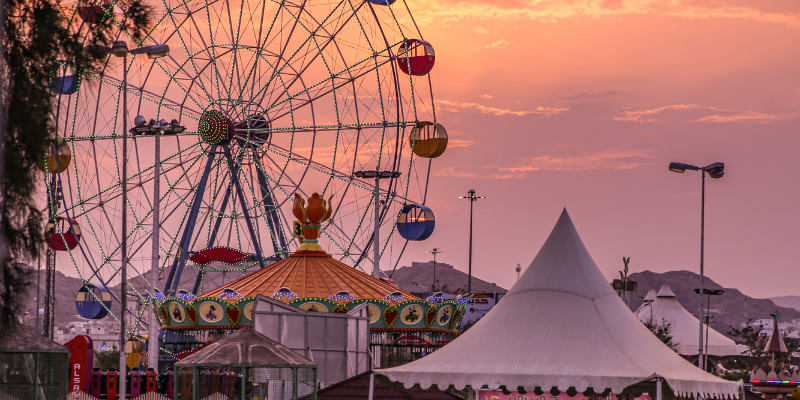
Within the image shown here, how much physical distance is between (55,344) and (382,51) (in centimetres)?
2200

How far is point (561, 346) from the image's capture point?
16.1 m

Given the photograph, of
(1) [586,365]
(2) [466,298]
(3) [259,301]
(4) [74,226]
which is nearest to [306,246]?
(2) [466,298]

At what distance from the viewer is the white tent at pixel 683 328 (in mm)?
53188

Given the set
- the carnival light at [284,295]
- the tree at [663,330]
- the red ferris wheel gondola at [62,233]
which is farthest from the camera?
the tree at [663,330]

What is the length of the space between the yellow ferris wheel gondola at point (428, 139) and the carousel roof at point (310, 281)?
6240mm

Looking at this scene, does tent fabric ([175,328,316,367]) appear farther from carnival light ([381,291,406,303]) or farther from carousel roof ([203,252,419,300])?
carnival light ([381,291,406,303])

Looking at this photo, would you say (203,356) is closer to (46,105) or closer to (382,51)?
(46,105)

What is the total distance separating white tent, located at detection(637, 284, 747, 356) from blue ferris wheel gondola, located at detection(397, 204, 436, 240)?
22434 millimetres

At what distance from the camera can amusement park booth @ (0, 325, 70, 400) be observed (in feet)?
48.6

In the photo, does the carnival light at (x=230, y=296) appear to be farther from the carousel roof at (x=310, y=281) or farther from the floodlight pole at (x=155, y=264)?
the floodlight pole at (x=155, y=264)

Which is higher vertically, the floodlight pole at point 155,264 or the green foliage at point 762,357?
the floodlight pole at point 155,264

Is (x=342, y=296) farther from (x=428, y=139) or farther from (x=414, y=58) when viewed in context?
(x=414, y=58)

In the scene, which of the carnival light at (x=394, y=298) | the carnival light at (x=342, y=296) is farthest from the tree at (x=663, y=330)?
the carnival light at (x=342, y=296)

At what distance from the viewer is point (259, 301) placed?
→ 890 inches
